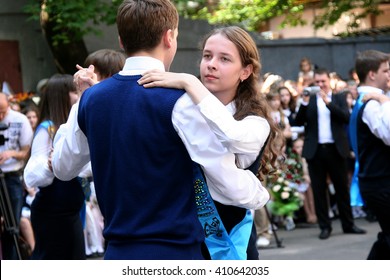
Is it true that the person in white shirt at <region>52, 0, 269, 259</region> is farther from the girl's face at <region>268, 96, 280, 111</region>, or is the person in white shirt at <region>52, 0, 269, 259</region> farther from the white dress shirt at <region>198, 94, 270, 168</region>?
the girl's face at <region>268, 96, 280, 111</region>

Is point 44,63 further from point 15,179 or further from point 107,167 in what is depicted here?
point 107,167

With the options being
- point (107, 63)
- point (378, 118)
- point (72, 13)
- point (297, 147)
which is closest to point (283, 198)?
point (297, 147)

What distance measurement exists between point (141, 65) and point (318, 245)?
25.2 ft

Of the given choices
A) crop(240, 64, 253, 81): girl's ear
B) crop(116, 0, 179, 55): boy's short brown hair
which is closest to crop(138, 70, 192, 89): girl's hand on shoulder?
crop(116, 0, 179, 55): boy's short brown hair

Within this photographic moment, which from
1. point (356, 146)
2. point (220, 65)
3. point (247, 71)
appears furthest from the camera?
point (356, 146)

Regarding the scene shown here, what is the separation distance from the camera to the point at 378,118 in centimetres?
685

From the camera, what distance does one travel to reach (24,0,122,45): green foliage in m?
13.8

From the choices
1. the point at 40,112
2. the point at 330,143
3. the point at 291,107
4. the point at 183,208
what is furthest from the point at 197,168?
the point at 291,107

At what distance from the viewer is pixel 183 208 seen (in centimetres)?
340

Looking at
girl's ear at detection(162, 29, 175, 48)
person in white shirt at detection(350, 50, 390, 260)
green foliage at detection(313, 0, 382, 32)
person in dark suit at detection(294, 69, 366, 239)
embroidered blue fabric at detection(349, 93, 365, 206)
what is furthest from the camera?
green foliage at detection(313, 0, 382, 32)

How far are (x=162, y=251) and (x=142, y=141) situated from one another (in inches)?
17.1

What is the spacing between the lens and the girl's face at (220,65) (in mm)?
4344

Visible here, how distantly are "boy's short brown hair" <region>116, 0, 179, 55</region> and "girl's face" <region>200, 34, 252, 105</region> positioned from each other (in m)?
0.84

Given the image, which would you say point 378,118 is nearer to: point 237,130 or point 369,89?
point 369,89
